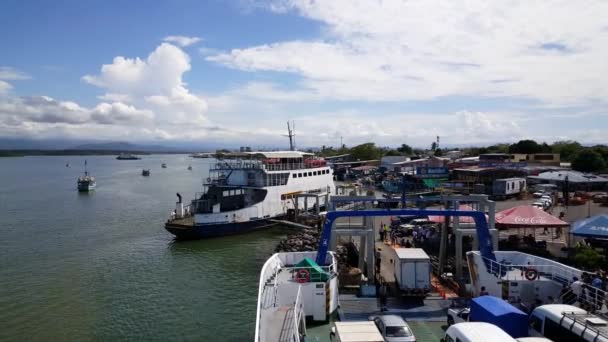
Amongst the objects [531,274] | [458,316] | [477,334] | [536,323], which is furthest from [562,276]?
[477,334]

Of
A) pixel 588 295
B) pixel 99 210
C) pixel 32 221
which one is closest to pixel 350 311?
pixel 588 295

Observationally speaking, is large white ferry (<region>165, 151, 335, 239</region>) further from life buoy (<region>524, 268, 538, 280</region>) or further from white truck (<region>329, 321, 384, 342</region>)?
white truck (<region>329, 321, 384, 342</region>)

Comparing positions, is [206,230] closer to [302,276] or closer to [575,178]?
[302,276]

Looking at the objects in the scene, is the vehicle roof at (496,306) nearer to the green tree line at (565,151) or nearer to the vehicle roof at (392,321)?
the vehicle roof at (392,321)

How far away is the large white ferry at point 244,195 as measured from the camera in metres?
32.2

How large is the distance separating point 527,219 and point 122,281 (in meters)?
22.9

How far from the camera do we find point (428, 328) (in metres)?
11.9

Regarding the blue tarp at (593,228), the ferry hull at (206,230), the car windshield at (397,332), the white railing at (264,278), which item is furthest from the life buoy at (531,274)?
the ferry hull at (206,230)

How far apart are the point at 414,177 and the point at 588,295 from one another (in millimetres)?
51351

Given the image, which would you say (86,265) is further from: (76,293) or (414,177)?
(414,177)

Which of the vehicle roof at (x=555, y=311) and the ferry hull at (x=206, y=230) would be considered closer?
the vehicle roof at (x=555, y=311)

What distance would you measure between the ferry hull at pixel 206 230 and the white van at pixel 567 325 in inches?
997

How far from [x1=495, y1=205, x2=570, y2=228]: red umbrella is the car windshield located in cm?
1623

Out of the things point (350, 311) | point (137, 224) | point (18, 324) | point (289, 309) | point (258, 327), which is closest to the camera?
point (258, 327)
